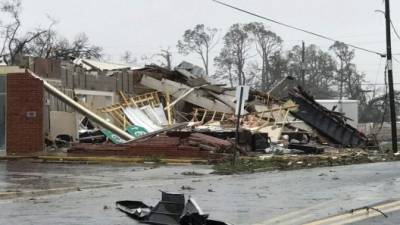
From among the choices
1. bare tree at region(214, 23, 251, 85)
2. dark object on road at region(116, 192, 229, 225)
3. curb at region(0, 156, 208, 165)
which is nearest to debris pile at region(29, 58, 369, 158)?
curb at region(0, 156, 208, 165)

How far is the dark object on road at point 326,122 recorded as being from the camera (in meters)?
36.3

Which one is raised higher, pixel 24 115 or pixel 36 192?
pixel 24 115

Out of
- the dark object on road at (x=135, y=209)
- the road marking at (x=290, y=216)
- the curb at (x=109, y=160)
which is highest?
the dark object on road at (x=135, y=209)

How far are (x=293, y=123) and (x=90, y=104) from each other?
461 inches

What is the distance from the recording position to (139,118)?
3153 centimetres

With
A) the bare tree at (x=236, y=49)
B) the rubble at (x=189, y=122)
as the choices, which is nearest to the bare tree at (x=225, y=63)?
the bare tree at (x=236, y=49)

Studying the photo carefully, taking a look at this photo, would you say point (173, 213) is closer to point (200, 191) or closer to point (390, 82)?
point (200, 191)

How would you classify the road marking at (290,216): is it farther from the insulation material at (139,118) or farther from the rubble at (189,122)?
the insulation material at (139,118)

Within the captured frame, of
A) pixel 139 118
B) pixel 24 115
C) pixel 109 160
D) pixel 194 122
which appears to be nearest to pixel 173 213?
pixel 109 160

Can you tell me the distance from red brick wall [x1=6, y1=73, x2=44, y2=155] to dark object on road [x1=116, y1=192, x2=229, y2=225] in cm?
1709

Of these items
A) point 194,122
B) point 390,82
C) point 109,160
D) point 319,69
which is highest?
point 319,69

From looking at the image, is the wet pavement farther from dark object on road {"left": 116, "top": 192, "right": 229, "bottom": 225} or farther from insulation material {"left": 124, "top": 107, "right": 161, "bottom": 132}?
insulation material {"left": 124, "top": 107, "right": 161, "bottom": 132}

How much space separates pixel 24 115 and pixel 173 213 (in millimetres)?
18612

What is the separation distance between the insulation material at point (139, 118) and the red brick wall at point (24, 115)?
5550 millimetres
